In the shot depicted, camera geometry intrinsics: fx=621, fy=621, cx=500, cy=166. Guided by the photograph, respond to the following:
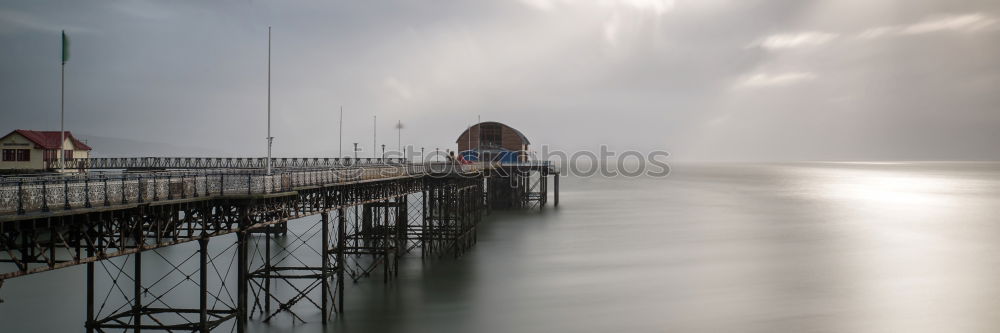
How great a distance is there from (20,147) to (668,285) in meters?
47.2

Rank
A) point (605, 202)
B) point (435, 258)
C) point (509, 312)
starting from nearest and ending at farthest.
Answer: point (509, 312) < point (435, 258) < point (605, 202)

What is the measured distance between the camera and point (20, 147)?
46188 mm

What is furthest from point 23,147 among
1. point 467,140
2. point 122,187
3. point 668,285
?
point 467,140

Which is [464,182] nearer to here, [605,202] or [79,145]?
[79,145]

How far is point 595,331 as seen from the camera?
2484 centimetres

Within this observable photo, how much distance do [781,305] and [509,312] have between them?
13.2 m

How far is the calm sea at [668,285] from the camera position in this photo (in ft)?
85.8

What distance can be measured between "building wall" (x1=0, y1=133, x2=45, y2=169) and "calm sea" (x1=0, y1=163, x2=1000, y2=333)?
→ 16.4 metres

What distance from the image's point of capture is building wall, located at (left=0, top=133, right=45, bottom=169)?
45938 millimetres

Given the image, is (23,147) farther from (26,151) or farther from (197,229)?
(197,229)

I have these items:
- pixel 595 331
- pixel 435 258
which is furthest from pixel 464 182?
pixel 595 331

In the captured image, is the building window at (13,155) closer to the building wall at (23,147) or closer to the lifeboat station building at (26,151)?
the lifeboat station building at (26,151)

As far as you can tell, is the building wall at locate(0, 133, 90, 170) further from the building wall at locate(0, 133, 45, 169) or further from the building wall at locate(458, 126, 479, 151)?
the building wall at locate(458, 126, 479, 151)

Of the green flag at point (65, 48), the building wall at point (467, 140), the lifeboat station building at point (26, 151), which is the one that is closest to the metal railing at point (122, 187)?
the green flag at point (65, 48)
